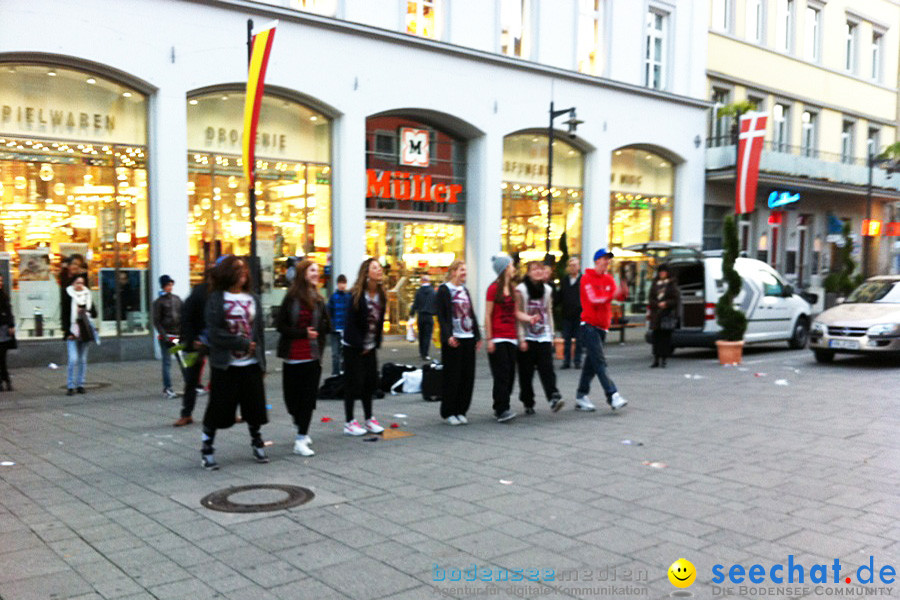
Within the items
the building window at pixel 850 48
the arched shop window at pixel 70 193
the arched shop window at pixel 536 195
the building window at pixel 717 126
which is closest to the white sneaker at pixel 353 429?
the arched shop window at pixel 70 193

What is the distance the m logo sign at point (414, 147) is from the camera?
62.7ft

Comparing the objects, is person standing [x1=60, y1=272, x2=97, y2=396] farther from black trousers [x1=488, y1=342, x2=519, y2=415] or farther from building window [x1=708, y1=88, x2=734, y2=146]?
building window [x1=708, y1=88, x2=734, y2=146]

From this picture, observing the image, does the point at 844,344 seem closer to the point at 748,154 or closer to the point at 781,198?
the point at 748,154

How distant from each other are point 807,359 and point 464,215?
906 cm

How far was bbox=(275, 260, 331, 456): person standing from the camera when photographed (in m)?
7.18

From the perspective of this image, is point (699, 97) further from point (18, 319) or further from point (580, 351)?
point (18, 319)

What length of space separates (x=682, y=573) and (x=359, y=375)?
4.36m

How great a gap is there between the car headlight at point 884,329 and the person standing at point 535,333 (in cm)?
757

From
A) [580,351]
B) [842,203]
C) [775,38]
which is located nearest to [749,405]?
[580,351]

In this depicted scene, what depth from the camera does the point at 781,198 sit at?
26.1 metres

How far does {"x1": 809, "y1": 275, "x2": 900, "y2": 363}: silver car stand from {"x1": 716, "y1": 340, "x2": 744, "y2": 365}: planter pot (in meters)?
1.33

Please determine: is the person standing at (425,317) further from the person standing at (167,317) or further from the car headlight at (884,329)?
the car headlight at (884,329)

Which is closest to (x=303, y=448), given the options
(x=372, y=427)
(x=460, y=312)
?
(x=372, y=427)

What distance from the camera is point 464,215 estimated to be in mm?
20625
